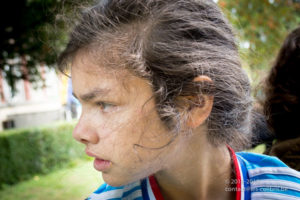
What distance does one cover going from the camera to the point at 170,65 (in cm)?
115

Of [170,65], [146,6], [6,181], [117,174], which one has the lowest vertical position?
[6,181]

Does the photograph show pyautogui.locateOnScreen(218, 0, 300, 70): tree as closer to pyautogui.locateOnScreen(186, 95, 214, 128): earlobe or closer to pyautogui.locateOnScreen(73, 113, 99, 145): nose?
pyautogui.locateOnScreen(186, 95, 214, 128): earlobe

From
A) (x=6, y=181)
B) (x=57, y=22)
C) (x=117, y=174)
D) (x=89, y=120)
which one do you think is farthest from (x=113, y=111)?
(x=6, y=181)

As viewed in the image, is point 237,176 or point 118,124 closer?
point 118,124

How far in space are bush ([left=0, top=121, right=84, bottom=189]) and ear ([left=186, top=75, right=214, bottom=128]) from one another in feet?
21.8

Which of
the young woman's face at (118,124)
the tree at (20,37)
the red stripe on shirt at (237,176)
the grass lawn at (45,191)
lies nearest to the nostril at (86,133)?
the young woman's face at (118,124)

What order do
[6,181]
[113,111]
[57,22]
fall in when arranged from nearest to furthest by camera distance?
1. [113,111]
2. [57,22]
3. [6,181]

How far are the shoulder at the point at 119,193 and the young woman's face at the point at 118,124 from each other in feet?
0.56

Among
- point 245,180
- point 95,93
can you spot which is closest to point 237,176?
point 245,180

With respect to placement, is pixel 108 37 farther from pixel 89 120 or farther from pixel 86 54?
pixel 89 120

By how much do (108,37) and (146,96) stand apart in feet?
0.95

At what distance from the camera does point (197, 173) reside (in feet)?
4.45

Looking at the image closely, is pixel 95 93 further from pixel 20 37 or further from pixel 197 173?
pixel 20 37

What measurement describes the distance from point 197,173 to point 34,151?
6891mm
